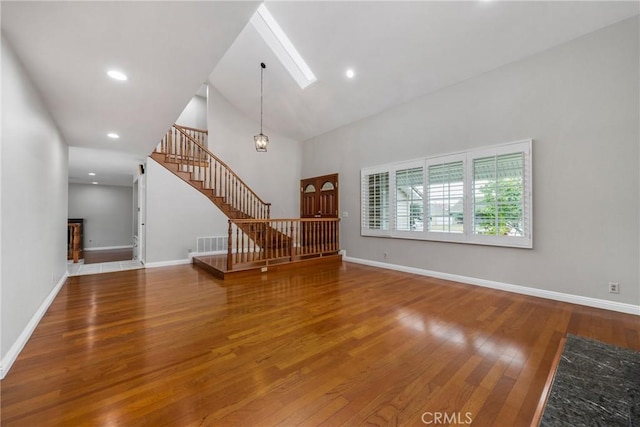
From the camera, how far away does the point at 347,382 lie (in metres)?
1.77

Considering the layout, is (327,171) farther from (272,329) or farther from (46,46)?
(46,46)

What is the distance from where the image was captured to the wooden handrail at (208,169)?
19.8 feet

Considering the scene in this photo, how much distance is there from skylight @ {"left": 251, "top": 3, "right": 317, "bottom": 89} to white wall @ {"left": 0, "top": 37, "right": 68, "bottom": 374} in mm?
3718

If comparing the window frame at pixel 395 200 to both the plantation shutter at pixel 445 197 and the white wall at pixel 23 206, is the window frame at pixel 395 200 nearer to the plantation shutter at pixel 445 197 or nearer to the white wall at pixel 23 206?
the plantation shutter at pixel 445 197

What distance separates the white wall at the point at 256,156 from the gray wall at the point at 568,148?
4.58 m

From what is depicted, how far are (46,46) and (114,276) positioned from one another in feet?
13.7

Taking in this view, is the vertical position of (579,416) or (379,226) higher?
(379,226)

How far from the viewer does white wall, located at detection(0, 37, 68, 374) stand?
1.94 meters

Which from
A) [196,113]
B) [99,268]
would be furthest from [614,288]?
[196,113]

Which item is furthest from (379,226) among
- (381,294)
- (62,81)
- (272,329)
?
(62,81)

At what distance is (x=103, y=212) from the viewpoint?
963 centimetres

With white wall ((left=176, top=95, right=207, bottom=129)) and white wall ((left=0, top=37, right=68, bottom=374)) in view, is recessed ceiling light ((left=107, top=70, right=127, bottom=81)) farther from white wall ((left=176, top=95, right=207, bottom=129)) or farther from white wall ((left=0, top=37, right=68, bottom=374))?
white wall ((left=176, top=95, right=207, bottom=129))

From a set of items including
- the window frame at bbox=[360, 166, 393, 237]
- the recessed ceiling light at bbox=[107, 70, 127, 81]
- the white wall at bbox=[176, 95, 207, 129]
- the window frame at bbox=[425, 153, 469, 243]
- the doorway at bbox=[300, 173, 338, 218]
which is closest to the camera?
the recessed ceiling light at bbox=[107, 70, 127, 81]

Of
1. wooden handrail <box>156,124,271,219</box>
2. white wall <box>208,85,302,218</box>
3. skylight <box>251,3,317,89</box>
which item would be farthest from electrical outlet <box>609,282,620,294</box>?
white wall <box>208,85,302,218</box>
